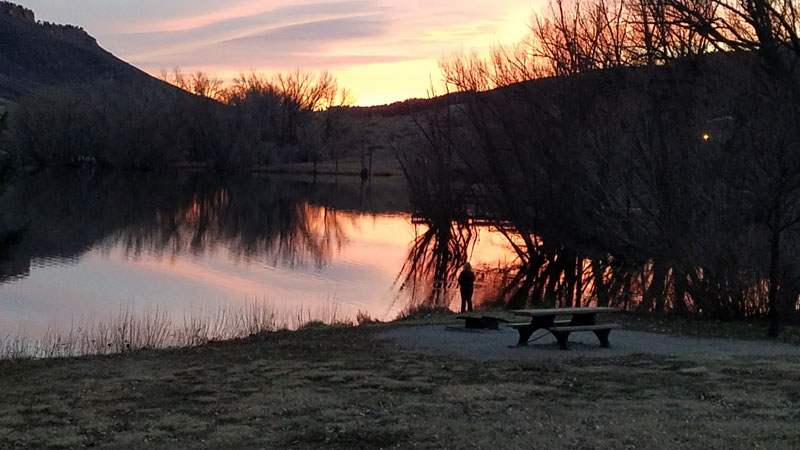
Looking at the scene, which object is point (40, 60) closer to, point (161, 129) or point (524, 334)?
point (161, 129)

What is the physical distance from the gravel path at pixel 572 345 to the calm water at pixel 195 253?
682 centimetres

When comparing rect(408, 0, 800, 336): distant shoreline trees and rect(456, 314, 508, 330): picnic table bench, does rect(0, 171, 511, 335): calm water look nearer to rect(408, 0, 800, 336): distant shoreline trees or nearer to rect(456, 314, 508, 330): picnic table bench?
rect(408, 0, 800, 336): distant shoreline trees

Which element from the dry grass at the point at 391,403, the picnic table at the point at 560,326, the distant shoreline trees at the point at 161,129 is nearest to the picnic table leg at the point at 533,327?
the picnic table at the point at 560,326

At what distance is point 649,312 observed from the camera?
18.3 m

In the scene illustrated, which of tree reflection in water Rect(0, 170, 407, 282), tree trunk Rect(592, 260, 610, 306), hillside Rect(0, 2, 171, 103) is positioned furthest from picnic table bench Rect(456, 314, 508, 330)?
A: hillside Rect(0, 2, 171, 103)

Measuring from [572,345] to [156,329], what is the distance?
849 cm

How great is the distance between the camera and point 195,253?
110 feet

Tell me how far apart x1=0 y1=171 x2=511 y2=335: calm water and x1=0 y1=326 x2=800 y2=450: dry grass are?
18.2ft

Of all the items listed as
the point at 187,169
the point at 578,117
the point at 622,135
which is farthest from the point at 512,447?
the point at 187,169

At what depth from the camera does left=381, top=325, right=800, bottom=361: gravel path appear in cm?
1253

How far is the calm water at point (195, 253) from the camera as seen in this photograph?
75.7ft

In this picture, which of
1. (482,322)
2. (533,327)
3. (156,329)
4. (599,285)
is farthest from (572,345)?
(599,285)

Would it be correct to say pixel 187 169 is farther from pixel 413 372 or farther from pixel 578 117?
pixel 413 372

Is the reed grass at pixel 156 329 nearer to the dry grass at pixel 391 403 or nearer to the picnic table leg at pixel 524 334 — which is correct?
the dry grass at pixel 391 403
